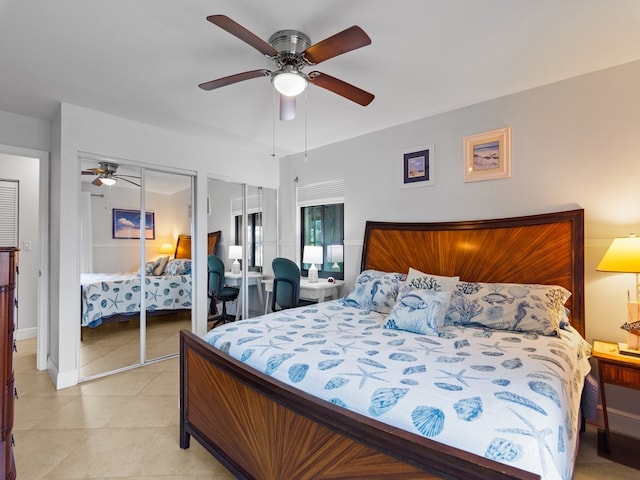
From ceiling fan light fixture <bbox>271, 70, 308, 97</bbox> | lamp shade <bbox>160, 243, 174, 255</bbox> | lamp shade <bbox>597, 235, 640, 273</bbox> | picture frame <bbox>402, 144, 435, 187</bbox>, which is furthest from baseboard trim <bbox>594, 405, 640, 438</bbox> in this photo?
lamp shade <bbox>160, 243, 174, 255</bbox>

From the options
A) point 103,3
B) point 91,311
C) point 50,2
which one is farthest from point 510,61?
point 91,311

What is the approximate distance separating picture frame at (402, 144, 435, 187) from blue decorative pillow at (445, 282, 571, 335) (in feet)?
4.14

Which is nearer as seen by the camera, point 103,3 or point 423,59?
point 103,3

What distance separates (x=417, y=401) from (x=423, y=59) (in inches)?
85.0

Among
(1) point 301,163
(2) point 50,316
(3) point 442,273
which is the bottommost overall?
(2) point 50,316

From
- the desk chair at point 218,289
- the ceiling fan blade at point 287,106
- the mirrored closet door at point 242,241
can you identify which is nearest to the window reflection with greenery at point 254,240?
the mirrored closet door at point 242,241

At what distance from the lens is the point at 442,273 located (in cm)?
310

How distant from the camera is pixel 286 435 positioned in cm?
138

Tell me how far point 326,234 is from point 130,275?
2321 mm

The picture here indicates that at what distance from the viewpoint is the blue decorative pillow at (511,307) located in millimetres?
2150

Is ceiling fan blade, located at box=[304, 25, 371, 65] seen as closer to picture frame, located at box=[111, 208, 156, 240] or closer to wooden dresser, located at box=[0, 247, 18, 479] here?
wooden dresser, located at box=[0, 247, 18, 479]

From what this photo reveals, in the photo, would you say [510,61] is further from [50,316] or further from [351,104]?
[50,316]

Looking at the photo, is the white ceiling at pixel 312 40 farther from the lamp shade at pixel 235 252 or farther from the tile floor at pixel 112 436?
the tile floor at pixel 112 436

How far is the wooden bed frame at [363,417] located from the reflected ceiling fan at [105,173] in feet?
6.60
